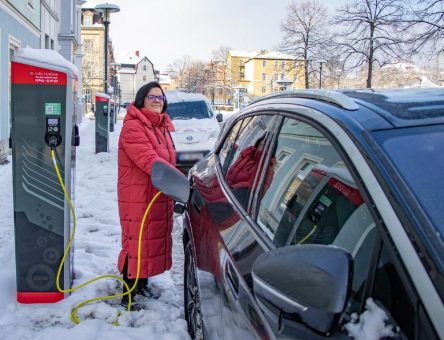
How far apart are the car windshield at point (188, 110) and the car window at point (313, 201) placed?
30.0 feet

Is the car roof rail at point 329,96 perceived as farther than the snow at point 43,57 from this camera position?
No

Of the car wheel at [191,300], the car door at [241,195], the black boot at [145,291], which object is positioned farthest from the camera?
A: the black boot at [145,291]

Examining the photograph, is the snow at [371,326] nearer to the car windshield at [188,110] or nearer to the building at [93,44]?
the car windshield at [188,110]

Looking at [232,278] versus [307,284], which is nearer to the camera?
[307,284]

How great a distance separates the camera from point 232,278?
1.95 meters

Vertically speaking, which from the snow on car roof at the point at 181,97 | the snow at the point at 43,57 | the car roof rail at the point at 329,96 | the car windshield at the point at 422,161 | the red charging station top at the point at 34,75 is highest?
the snow on car roof at the point at 181,97

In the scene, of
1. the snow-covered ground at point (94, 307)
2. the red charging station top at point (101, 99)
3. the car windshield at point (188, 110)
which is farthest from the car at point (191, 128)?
the snow-covered ground at point (94, 307)

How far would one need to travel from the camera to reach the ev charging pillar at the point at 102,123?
41.7ft

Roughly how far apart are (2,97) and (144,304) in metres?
8.23

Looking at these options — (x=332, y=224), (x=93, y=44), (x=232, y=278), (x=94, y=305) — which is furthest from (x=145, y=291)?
(x=93, y=44)

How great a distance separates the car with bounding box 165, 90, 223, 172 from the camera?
10.4 metres

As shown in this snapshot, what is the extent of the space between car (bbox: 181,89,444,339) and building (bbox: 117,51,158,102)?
104 meters

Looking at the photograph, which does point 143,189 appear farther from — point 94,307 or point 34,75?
point 34,75

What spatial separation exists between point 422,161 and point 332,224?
0.36 metres
